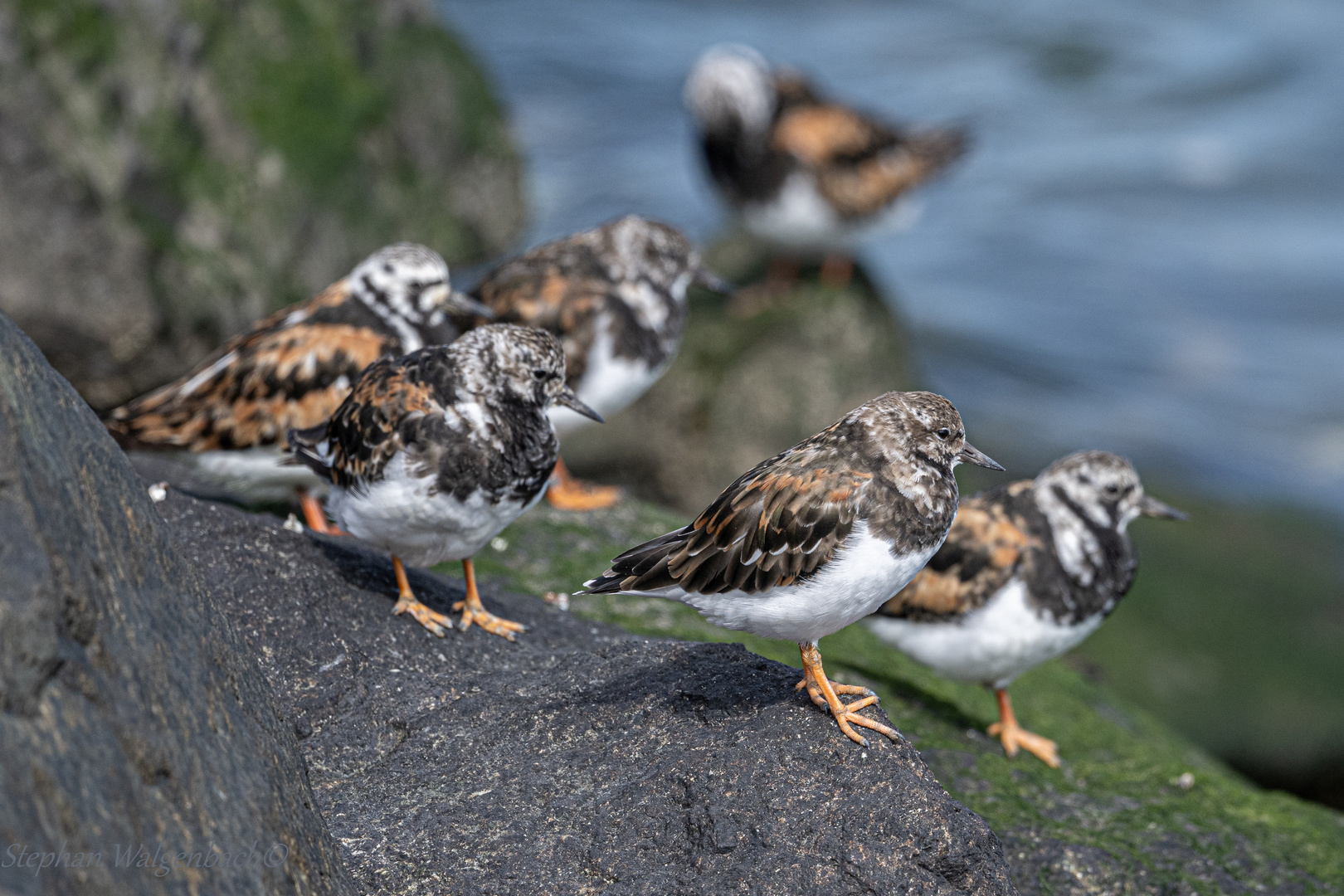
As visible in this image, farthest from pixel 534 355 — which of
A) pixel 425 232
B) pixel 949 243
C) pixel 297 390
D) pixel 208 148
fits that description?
pixel 949 243

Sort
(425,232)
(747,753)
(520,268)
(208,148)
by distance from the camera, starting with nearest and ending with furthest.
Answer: (747,753)
(520,268)
(208,148)
(425,232)

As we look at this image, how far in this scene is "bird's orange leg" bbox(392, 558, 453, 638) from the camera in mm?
5578

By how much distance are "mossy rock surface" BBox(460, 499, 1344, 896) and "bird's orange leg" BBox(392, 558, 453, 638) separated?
1172 mm

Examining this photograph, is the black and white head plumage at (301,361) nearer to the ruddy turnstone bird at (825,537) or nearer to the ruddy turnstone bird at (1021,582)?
the ruddy turnstone bird at (825,537)

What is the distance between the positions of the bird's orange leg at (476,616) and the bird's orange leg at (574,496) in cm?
237

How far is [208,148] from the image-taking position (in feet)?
37.8

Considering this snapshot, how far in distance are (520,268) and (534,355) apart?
274 centimetres

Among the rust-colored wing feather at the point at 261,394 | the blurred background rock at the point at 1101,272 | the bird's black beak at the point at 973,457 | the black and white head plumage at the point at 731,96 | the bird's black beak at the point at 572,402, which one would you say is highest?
the black and white head plumage at the point at 731,96

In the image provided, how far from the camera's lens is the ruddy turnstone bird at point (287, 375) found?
6617 mm

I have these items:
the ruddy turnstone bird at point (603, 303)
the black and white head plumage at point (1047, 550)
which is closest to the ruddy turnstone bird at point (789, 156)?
the ruddy turnstone bird at point (603, 303)

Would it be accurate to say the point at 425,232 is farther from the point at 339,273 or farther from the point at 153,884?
the point at 153,884

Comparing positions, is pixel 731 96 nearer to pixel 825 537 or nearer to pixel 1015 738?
pixel 1015 738

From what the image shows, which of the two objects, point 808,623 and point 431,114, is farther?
point 431,114

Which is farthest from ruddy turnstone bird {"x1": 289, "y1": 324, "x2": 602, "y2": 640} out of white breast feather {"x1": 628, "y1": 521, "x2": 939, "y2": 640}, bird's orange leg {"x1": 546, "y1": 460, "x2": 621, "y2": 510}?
bird's orange leg {"x1": 546, "y1": 460, "x2": 621, "y2": 510}
